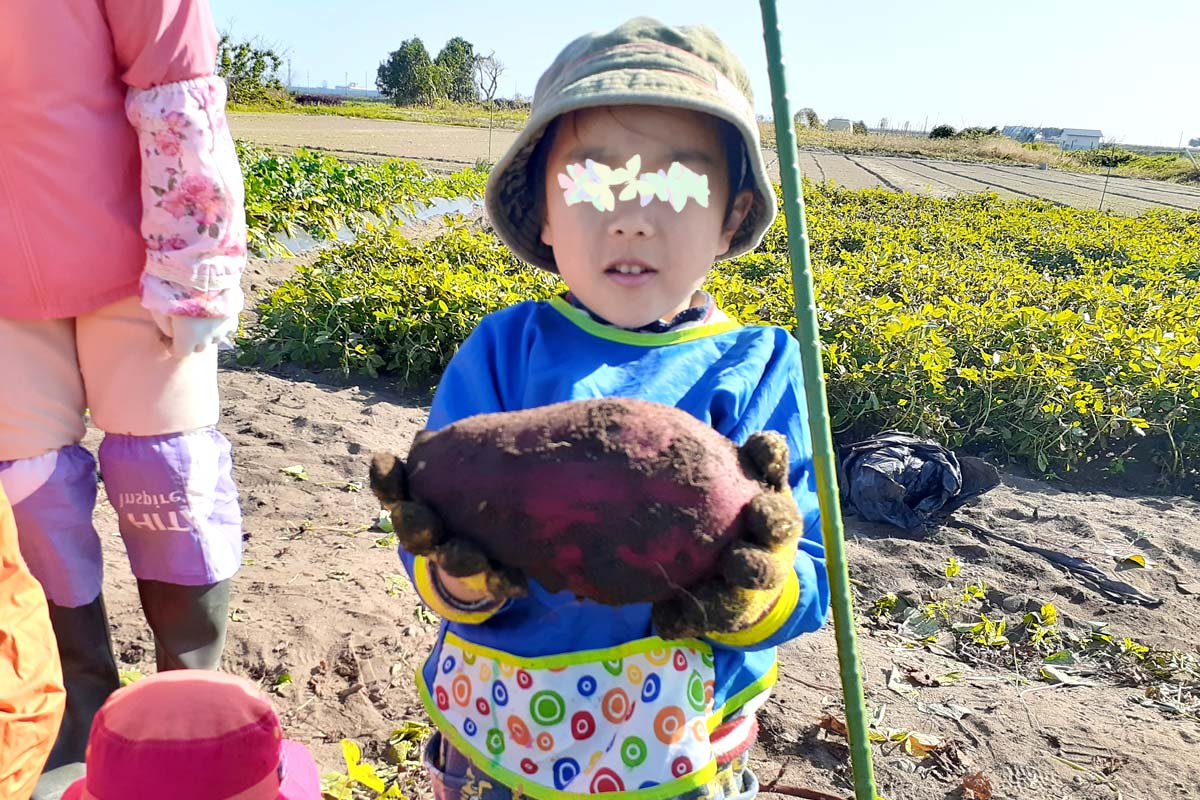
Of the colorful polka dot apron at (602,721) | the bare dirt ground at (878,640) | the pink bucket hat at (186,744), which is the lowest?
the bare dirt ground at (878,640)

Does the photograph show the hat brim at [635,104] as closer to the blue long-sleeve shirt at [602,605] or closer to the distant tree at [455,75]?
the blue long-sleeve shirt at [602,605]

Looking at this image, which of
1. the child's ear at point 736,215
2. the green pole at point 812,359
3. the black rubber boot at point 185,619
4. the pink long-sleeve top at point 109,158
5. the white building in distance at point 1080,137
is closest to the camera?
the green pole at point 812,359

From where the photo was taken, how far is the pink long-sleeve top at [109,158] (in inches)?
58.6

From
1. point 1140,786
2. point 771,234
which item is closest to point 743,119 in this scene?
point 1140,786

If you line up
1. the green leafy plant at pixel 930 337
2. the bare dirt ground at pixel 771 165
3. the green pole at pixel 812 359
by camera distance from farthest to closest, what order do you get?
the bare dirt ground at pixel 771 165 < the green leafy plant at pixel 930 337 < the green pole at pixel 812 359

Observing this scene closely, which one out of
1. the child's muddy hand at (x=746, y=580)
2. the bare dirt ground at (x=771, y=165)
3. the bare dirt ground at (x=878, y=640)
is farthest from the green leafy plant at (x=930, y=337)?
the bare dirt ground at (x=771, y=165)

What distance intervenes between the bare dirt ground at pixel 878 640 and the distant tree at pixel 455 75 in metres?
45.0

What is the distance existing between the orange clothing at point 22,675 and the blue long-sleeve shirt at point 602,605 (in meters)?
0.45

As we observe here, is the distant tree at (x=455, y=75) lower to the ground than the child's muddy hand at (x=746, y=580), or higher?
higher

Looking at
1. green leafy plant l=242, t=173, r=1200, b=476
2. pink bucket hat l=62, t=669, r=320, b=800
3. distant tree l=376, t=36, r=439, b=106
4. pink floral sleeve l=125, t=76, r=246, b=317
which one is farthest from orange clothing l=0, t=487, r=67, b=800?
distant tree l=376, t=36, r=439, b=106

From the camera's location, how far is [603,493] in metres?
0.88

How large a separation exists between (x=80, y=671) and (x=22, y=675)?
0.70 meters

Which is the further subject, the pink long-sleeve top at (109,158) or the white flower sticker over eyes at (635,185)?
the pink long-sleeve top at (109,158)

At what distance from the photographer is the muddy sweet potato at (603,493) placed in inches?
34.4
